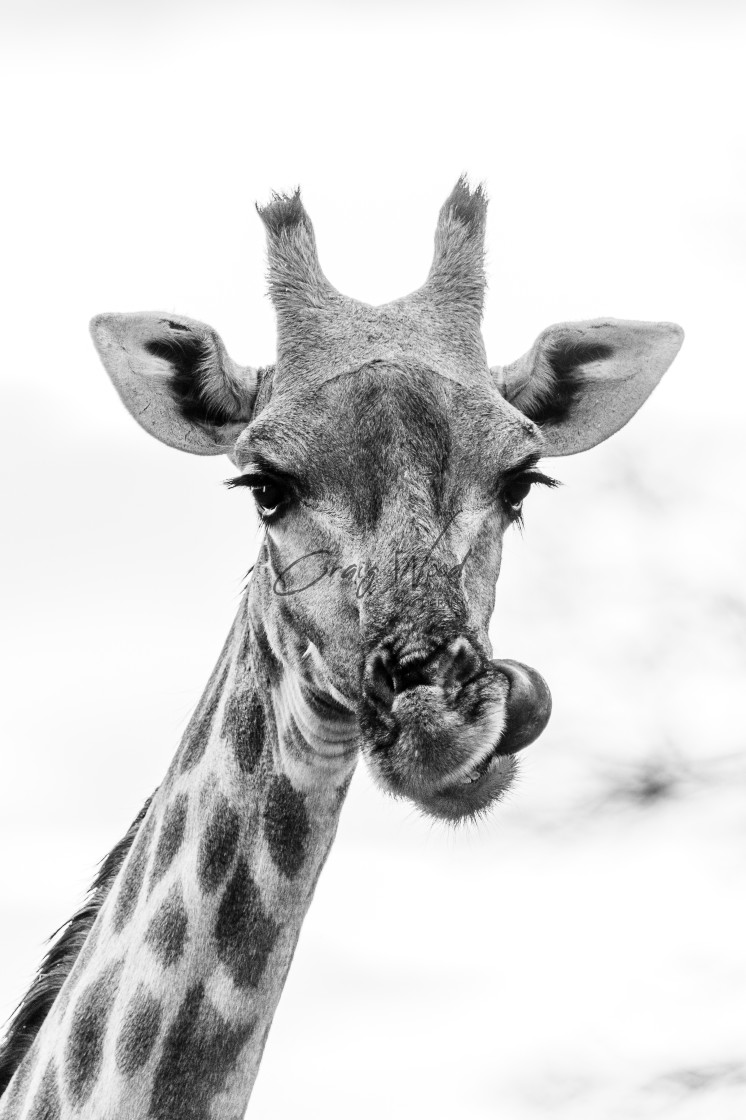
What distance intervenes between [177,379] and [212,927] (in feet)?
10.1

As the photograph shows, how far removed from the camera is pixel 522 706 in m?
5.55

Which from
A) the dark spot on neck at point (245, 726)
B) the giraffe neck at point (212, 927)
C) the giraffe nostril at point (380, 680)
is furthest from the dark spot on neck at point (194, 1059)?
the giraffe nostril at point (380, 680)

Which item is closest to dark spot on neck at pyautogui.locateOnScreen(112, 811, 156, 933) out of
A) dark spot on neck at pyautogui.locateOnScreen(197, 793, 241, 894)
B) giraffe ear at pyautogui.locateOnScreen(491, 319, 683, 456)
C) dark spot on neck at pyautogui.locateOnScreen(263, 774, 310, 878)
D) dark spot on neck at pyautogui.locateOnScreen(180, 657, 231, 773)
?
dark spot on neck at pyautogui.locateOnScreen(180, 657, 231, 773)

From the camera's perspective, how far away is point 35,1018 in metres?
7.83

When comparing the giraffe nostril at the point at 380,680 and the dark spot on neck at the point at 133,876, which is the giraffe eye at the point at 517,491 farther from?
the dark spot on neck at the point at 133,876

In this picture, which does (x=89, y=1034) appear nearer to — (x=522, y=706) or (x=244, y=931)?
(x=244, y=931)

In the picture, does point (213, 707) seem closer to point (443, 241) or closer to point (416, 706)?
point (416, 706)

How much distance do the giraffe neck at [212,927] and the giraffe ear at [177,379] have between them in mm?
1216

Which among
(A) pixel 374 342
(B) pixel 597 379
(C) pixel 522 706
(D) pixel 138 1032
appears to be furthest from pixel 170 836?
(B) pixel 597 379

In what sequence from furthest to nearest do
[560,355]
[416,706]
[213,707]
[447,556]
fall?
1. [560,355]
2. [213,707]
3. [447,556]
4. [416,706]

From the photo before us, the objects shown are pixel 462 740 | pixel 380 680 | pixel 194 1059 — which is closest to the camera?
pixel 462 740

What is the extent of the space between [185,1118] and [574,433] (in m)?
4.47

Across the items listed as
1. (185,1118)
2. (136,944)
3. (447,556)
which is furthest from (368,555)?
(185,1118)

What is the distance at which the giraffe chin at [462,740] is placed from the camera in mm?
5422
